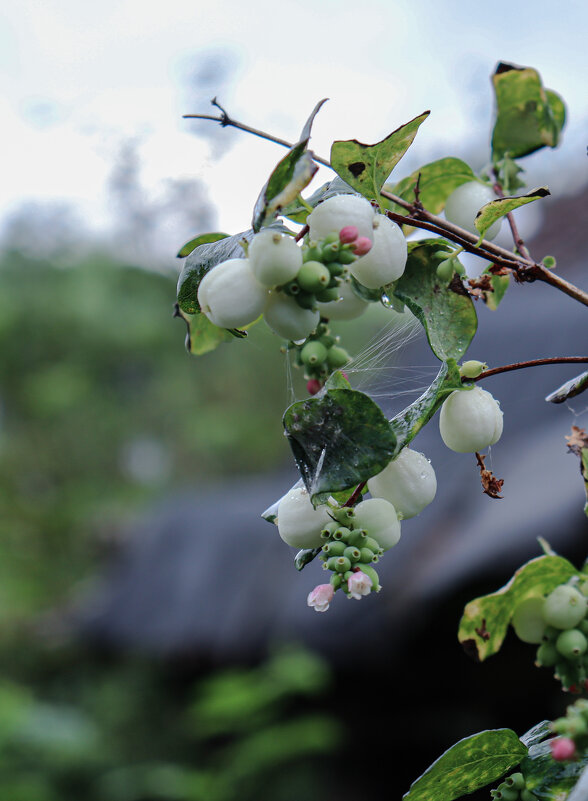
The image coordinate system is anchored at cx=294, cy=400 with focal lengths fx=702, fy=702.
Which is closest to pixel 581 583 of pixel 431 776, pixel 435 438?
pixel 431 776

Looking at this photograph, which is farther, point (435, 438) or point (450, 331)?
point (435, 438)

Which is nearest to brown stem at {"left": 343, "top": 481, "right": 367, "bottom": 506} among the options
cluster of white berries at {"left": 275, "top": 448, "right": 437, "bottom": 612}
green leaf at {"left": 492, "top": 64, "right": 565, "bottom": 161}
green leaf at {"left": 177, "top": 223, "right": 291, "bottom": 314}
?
cluster of white berries at {"left": 275, "top": 448, "right": 437, "bottom": 612}

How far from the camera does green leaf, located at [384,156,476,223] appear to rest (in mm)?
382

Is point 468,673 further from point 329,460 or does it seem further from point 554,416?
point 329,460

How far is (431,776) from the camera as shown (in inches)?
11.9

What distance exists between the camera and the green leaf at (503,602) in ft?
1.11

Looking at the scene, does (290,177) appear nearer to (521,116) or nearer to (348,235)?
(348,235)

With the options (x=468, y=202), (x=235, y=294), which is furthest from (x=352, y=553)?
(x=468, y=202)

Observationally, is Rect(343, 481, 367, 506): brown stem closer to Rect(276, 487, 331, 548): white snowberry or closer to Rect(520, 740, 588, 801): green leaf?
Rect(276, 487, 331, 548): white snowberry

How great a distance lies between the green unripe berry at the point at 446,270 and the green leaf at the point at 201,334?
12cm

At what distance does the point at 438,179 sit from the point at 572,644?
247 mm

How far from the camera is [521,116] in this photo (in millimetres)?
411

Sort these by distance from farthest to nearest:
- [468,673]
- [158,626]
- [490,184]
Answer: [158,626], [468,673], [490,184]

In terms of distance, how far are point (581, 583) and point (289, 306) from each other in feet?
0.67
